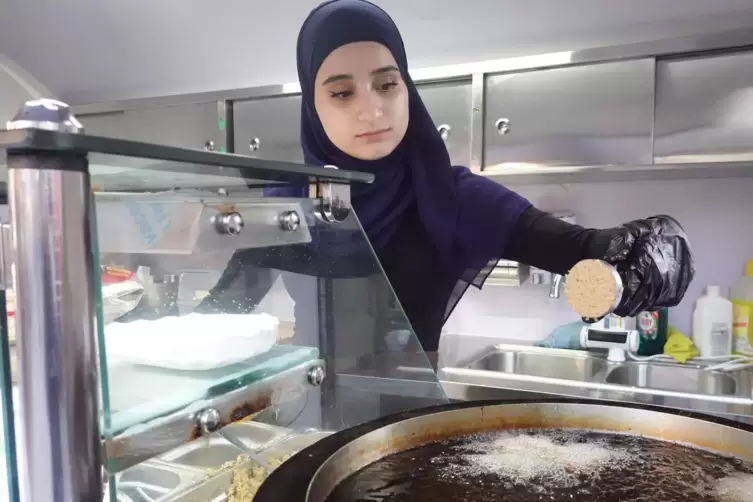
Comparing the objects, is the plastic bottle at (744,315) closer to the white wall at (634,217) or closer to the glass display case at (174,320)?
the white wall at (634,217)

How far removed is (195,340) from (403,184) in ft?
2.41

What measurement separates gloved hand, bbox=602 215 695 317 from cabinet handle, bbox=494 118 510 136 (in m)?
0.84

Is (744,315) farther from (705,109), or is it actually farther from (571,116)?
(571,116)

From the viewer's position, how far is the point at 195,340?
659mm

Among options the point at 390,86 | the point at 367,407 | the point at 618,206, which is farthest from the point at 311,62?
the point at 618,206

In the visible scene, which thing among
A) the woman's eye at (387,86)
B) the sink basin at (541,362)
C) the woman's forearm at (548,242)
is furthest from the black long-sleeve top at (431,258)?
the sink basin at (541,362)

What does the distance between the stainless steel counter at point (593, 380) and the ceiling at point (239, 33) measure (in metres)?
1.05

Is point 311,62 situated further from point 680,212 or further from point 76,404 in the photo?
point 680,212

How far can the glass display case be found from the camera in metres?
0.42

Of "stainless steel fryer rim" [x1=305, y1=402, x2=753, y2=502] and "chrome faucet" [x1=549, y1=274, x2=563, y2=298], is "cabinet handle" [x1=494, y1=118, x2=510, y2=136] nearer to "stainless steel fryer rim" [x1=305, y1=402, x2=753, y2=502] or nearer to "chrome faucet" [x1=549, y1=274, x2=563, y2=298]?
"chrome faucet" [x1=549, y1=274, x2=563, y2=298]

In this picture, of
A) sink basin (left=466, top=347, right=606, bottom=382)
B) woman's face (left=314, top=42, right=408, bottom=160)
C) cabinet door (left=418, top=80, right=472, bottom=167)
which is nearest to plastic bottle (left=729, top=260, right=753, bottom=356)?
sink basin (left=466, top=347, right=606, bottom=382)

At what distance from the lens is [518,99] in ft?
Result: 6.25

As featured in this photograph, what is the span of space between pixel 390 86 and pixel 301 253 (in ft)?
2.01

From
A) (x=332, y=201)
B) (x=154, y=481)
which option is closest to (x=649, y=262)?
(x=332, y=201)
